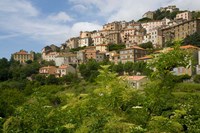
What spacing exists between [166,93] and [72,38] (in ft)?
333

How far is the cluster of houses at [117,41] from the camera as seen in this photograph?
2835 inches

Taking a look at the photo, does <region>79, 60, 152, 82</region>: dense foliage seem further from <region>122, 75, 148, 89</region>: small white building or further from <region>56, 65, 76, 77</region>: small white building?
<region>122, 75, 148, 89</region>: small white building

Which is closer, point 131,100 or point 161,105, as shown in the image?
point 161,105

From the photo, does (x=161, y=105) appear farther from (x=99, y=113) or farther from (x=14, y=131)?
(x=14, y=131)

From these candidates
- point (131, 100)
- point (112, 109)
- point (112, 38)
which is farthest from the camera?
point (112, 38)

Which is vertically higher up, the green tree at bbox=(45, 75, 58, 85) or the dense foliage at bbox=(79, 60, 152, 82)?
the dense foliage at bbox=(79, 60, 152, 82)

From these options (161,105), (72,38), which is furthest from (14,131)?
(72,38)

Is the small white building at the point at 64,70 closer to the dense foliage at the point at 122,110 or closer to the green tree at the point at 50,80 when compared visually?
the green tree at the point at 50,80

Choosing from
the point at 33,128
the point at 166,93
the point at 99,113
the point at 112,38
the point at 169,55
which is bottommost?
the point at 33,128

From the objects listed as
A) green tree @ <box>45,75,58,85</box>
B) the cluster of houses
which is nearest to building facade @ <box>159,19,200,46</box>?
the cluster of houses

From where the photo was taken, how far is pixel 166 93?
23.4 feet

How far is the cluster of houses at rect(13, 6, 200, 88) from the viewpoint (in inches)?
2835

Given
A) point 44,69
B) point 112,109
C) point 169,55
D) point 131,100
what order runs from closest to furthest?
1. point 169,55
2. point 112,109
3. point 131,100
4. point 44,69

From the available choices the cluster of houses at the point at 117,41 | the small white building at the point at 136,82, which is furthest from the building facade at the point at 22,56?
Answer: the small white building at the point at 136,82
